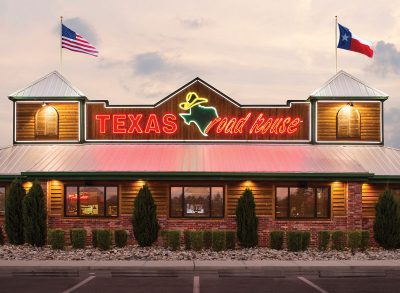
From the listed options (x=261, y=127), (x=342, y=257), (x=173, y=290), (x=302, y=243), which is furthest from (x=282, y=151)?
(x=173, y=290)

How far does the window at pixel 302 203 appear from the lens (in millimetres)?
28875

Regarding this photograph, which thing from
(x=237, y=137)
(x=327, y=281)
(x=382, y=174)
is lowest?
(x=327, y=281)

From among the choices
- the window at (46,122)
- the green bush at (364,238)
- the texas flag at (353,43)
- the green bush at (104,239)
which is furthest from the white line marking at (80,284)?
the texas flag at (353,43)

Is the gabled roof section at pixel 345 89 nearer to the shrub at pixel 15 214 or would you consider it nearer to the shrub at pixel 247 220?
the shrub at pixel 247 220

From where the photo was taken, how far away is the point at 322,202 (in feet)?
95.3

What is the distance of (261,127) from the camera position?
3319 cm

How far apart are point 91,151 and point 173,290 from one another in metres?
16.9

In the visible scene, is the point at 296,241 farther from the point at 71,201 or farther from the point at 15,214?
the point at 15,214

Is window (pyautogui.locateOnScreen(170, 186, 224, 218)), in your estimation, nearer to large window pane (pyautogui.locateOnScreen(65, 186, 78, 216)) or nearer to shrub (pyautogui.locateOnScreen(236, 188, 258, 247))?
shrub (pyautogui.locateOnScreen(236, 188, 258, 247))

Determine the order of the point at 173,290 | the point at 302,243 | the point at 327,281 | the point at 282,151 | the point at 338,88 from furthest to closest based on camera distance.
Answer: the point at 338,88, the point at 282,151, the point at 302,243, the point at 327,281, the point at 173,290

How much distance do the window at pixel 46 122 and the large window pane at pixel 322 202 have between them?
14.8 metres

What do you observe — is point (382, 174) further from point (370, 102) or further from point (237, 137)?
point (237, 137)

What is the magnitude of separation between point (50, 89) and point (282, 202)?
1469 centimetres

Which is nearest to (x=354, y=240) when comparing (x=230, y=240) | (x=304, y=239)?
(x=304, y=239)
